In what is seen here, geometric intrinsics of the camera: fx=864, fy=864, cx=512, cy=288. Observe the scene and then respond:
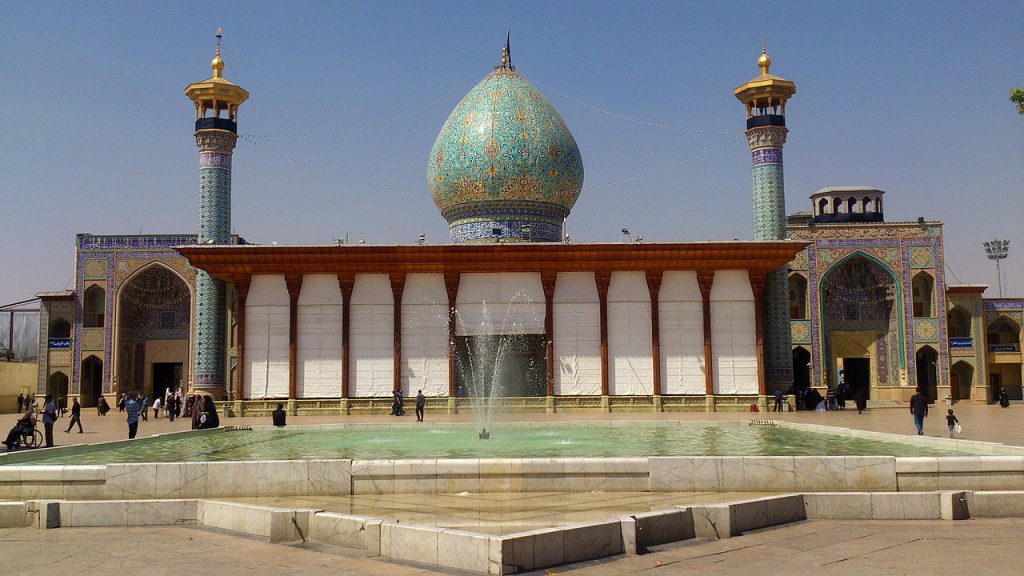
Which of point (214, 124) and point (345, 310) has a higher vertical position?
point (214, 124)

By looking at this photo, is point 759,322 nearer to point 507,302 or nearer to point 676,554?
point 507,302

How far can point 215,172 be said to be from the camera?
26.8 metres

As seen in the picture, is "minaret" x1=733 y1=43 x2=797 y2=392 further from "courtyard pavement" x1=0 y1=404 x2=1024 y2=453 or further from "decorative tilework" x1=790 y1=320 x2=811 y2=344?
"decorative tilework" x1=790 y1=320 x2=811 y2=344

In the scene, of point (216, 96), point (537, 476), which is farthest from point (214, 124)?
point (537, 476)

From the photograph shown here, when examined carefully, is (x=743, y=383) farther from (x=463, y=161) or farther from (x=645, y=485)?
(x=645, y=485)

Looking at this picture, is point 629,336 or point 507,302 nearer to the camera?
point 629,336

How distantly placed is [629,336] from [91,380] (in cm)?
2383

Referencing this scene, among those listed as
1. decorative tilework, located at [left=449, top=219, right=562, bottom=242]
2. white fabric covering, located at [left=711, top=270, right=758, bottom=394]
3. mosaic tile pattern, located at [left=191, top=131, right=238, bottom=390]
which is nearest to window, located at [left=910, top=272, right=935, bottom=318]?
white fabric covering, located at [left=711, top=270, right=758, bottom=394]

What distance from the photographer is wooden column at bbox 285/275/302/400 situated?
2356 centimetres

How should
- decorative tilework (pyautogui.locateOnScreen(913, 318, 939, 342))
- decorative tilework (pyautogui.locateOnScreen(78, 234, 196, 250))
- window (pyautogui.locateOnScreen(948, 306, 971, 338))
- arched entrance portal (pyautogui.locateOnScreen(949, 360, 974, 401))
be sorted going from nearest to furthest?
decorative tilework (pyautogui.locateOnScreen(913, 318, 939, 342)) < arched entrance portal (pyautogui.locateOnScreen(949, 360, 974, 401)) < window (pyautogui.locateOnScreen(948, 306, 971, 338)) < decorative tilework (pyautogui.locateOnScreen(78, 234, 196, 250))

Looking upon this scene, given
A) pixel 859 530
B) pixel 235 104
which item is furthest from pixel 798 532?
pixel 235 104

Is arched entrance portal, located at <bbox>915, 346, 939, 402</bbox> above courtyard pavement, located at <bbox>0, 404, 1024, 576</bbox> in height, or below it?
above

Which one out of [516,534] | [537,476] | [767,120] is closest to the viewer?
[516,534]

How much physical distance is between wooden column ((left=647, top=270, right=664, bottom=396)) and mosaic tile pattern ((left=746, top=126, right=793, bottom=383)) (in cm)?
339
